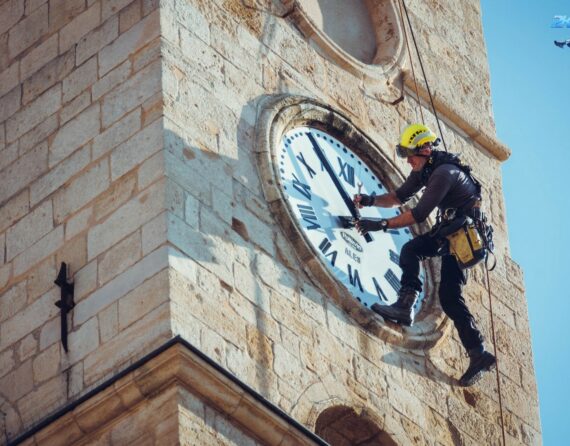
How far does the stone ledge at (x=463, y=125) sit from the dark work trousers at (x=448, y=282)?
1.89m

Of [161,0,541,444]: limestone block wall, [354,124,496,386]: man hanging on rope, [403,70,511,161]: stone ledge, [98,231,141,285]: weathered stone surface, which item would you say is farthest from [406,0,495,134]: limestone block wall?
[98,231,141,285]: weathered stone surface

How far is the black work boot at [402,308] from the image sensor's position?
13.5 meters

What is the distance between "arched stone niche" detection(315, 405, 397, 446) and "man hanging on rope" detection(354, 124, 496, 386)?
899 millimetres

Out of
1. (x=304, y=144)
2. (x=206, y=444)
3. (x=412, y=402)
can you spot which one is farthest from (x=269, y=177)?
(x=206, y=444)

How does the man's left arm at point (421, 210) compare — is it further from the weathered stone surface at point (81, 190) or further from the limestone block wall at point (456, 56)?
the limestone block wall at point (456, 56)

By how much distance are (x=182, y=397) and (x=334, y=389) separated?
149 centimetres

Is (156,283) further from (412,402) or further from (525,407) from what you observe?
(525,407)

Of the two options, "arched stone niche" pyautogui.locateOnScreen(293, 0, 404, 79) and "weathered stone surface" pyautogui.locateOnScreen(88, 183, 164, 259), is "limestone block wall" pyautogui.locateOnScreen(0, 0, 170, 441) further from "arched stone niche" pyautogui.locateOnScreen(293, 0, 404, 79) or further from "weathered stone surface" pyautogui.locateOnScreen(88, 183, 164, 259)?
"arched stone niche" pyautogui.locateOnScreen(293, 0, 404, 79)

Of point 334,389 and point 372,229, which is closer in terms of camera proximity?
point 334,389

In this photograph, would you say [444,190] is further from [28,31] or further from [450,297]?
[28,31]

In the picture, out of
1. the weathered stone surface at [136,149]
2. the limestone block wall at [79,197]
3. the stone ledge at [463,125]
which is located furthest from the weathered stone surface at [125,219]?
the stone ledge at [463,125]

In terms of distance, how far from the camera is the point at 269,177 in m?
13.4

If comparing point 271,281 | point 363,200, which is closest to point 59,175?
point 271,281

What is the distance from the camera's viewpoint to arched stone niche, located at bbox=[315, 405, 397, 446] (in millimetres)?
12773
